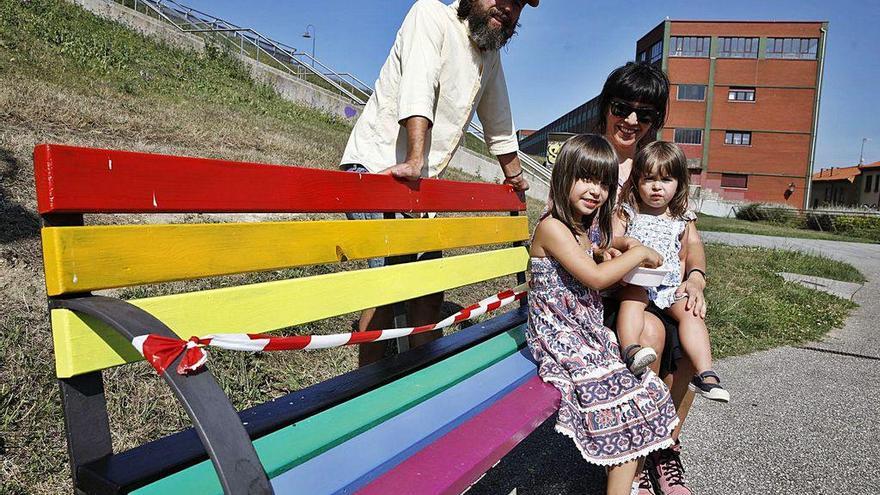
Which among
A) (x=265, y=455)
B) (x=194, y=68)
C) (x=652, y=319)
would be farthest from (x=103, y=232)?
(x=194, y=68)

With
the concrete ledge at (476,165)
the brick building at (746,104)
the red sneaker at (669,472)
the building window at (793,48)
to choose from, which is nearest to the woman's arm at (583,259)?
the red sneaker at (669,472)

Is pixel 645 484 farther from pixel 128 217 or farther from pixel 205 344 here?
pixel 128 217

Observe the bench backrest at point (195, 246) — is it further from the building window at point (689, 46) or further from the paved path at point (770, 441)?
the building window at point (689, 46)

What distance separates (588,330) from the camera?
2.37m

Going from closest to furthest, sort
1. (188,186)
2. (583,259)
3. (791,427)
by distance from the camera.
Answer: (188,186)
(583,259)
(791,427)

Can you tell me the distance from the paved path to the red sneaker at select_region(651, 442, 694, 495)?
18cm

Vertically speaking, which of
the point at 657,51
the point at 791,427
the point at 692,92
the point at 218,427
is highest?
the point at 657,51

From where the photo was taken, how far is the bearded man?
249 cm

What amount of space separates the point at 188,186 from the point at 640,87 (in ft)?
7.15

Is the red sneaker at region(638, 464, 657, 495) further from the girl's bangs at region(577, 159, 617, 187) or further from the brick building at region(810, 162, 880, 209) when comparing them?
the brick building at region(810, 162, 880, 209)

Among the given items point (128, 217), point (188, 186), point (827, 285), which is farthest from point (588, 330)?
point (827, 285)

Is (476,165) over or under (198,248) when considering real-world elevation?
over

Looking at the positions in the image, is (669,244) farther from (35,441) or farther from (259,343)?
(35,441)

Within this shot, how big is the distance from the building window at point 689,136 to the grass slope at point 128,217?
4359 cm
